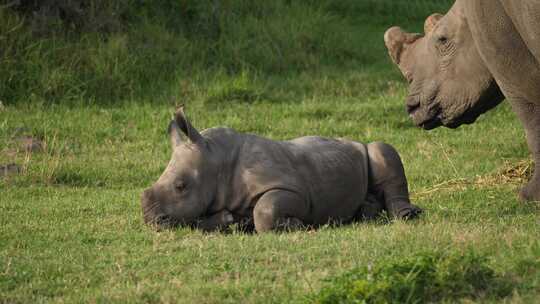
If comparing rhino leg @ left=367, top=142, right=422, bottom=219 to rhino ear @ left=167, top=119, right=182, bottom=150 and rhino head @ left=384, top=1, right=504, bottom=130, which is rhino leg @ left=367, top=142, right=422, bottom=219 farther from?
rhino ear @ left=167, top=119, right=182, bottom=150

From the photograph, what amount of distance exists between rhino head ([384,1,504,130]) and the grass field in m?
0.72

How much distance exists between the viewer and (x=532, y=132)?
30.0 feet

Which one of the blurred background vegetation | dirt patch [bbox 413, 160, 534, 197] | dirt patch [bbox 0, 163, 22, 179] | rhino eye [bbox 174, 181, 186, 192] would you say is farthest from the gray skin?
the blurred background vegetation

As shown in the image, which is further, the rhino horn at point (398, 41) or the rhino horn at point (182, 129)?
the rhino horn at point (398, 41)

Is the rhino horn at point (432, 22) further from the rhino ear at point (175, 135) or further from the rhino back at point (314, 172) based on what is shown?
the rhino ear at point (175, 135)

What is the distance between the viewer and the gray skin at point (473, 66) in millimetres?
8477

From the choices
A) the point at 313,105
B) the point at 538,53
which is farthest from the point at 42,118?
the point at 538,53

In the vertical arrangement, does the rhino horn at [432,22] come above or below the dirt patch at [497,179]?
above

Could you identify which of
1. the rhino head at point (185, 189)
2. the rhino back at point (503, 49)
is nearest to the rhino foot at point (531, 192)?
the rhino back at point (503, 49)

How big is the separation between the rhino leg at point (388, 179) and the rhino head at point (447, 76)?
0.64 meters

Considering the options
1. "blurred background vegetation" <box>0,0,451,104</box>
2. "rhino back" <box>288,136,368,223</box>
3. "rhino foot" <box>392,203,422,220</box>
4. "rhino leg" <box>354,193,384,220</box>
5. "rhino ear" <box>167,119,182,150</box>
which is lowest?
"blurred background vegetation" <box>0,0,451,104</box>

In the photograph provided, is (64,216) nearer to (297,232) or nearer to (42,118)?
(297,232)

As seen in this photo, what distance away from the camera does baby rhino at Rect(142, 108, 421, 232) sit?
27.2 ft

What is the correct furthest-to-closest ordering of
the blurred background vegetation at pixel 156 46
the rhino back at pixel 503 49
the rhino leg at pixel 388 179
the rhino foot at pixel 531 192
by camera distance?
the blurred background vegetation at pixel 156 46
the rhino foot at pixel 531 192
the rhino leg at pixel 388 179
the rhino back at pixel 503 49
